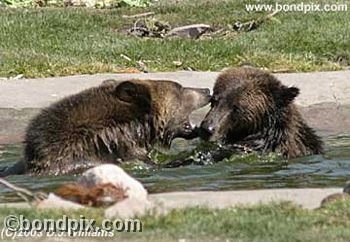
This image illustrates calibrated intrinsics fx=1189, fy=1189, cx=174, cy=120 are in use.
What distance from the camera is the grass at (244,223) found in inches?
230

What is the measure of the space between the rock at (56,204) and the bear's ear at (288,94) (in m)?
3.27

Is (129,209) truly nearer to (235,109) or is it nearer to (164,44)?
(235,109)

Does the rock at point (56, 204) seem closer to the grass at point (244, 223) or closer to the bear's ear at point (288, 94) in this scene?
the grass at point (244, 223)

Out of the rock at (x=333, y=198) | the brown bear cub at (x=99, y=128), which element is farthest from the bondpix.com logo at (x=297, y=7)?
the rock at (x=333, y=198)

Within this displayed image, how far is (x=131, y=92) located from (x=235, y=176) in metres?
1.12

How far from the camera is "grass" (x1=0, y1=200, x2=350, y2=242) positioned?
584 cm

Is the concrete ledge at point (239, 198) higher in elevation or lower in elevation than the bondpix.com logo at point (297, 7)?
higher

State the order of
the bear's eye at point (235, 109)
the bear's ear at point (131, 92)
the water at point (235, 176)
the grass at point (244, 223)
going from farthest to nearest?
the bear's eye at point (235, 109), the bear's ear at point (131, 92), the water at point (235, 176), the grass at point (244, 223)

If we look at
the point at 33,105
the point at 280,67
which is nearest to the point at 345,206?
the point at 33,105

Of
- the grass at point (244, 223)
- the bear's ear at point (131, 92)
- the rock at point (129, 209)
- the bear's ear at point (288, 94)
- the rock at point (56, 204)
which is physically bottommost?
the rock at point (56, 204)

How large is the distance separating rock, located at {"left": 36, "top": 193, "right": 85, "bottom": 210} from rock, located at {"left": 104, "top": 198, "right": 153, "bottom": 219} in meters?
0.24

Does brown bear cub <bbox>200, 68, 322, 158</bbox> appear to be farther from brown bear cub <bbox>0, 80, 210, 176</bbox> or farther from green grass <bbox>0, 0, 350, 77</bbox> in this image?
green grass <bbox>0, 0, 350, 77</bbox>

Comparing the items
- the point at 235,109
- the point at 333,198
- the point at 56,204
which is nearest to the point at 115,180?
the point at 56,204

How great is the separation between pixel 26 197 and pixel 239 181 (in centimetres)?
225
